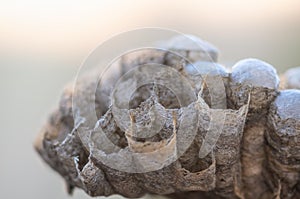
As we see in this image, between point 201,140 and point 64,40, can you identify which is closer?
point 201,140

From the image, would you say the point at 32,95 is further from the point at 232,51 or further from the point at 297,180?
the point at 297,180

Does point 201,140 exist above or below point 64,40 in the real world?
above

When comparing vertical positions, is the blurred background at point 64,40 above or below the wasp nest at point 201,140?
below

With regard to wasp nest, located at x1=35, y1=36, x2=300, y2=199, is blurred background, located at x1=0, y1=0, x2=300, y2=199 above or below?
below

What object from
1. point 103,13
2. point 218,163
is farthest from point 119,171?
point 103,13

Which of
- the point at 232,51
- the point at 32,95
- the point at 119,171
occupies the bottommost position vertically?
the point at 32,95
